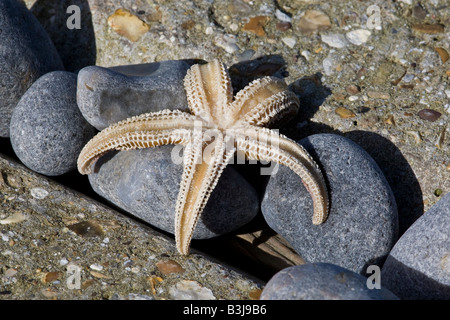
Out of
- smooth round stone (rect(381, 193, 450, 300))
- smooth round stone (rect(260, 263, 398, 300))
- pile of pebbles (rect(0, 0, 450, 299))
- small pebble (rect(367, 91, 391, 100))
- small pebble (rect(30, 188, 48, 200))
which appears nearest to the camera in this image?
smooth round stone (rect(260, 263, 398, 300))

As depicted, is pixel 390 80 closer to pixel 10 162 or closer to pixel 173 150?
pixel 173 150

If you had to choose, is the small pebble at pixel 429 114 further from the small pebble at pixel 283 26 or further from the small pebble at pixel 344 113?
the small pebble at pixel 283 26

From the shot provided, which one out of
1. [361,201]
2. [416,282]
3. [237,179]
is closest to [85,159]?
[237,179]

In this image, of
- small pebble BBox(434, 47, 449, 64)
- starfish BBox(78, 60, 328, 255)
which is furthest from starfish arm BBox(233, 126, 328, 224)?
small pebble BBox(434, 47, 449, 64)

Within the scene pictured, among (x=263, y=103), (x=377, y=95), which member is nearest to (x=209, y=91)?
(x=263, y=103)

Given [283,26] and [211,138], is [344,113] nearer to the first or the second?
[283,26]

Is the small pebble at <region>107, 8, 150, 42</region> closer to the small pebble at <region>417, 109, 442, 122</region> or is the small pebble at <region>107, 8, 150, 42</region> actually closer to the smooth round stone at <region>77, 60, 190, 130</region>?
the smooth round stone at <region>77, 60, 190, 130</region>

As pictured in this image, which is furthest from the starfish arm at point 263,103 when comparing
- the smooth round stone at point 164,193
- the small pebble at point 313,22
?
the small pebble at point 313,22
